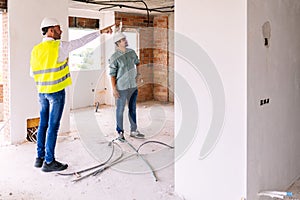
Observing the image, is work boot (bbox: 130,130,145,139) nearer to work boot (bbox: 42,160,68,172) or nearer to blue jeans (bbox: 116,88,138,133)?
blue jeans (bbox: 116,88,138,133)

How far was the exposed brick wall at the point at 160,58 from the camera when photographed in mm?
8938

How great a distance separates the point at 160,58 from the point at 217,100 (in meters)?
6.67

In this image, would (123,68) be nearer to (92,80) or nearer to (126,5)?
(126,5)

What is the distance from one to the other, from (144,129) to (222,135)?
331 centimetres

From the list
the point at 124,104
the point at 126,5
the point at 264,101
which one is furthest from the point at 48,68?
the point at 126,5

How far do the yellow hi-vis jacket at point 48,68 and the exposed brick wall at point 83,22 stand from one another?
427 centimetres

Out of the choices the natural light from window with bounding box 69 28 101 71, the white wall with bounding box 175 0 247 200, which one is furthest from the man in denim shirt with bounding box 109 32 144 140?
the natural light from window with bounding box 69 28 101 71

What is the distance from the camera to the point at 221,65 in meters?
2.50

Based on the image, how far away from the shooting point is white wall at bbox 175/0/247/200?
2.38 m

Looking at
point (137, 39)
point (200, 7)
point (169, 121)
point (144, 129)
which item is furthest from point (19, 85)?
point (137, 39)

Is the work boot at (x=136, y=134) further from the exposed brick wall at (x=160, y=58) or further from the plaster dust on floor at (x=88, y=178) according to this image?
the exposed brick wall at (x=160, y=58)

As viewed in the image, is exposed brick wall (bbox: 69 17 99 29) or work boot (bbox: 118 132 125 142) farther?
exposed brick wall (bbox: 69 17 99 29)

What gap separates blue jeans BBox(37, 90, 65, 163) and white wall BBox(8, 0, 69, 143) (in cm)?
121

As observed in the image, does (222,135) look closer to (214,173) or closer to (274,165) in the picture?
(214,173)
